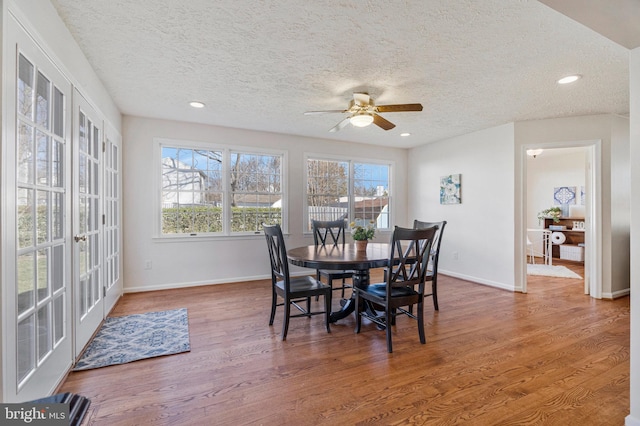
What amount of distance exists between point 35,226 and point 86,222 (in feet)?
3.23

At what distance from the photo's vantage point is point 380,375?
212 cm

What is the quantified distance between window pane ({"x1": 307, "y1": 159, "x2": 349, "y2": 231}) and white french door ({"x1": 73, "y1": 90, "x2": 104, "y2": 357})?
123 inches

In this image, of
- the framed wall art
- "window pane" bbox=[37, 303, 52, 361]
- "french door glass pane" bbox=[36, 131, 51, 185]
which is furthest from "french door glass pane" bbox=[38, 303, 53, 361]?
the framed wall art

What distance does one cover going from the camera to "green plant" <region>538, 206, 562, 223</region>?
271 inches

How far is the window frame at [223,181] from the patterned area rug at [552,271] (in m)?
4.89

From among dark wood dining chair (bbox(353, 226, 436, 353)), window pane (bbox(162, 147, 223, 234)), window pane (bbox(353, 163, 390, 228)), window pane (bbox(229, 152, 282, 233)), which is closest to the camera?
dark wood dining chair (bbox(353, 226, 436, 353))

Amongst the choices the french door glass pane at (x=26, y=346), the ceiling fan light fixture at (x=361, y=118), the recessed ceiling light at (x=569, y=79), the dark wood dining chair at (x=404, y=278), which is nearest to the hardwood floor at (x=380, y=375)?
the dark wood dining chair at (x=404, y=278)

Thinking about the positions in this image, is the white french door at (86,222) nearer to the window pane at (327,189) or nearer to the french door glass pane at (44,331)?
the french door glass pane at (44,331)

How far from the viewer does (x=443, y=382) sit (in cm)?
203

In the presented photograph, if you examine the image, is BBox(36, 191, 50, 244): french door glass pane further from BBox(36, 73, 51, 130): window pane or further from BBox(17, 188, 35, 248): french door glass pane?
BBox(36, 73, 51, 130): window pane

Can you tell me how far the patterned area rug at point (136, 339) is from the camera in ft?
7.73

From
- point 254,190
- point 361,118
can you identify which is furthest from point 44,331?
point 254,190

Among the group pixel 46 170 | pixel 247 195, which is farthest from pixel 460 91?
pixel 46 170

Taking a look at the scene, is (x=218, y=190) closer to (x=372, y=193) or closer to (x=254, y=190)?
(x=254, y=190)
